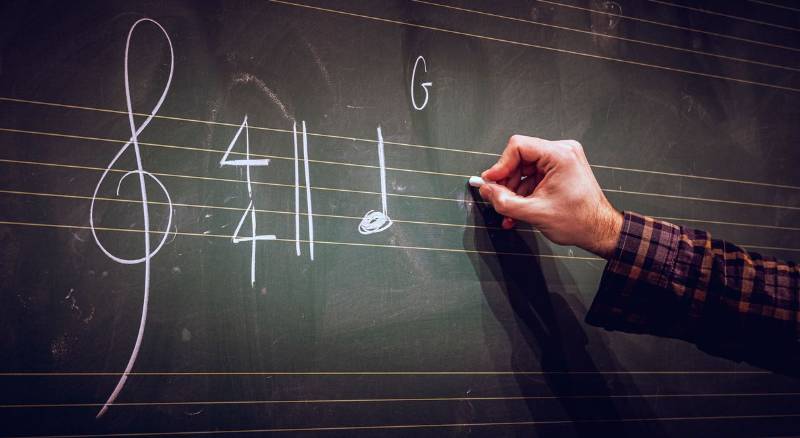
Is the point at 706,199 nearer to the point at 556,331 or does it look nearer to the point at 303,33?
the point at 556,331

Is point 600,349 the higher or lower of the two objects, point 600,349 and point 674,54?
the lower

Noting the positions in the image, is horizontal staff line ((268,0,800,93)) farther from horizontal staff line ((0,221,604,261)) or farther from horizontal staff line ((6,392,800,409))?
horizontal staff line ((6,392,800,409))

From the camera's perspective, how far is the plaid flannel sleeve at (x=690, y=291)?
791mm

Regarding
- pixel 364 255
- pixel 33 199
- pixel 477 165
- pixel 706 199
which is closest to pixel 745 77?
pixel 706 199

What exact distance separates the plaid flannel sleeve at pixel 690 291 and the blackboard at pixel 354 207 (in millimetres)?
133

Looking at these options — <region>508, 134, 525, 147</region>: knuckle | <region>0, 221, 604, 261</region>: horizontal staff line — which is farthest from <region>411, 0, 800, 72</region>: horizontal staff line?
<region>0, 221, 604, 261</region>: horizontal staff line

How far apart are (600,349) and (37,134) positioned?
3.61ft

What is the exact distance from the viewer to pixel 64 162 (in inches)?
27.9

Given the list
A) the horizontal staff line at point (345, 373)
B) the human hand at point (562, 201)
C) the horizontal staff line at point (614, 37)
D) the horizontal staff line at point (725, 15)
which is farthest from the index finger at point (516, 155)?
the horizontal staff line at point (725, 15)

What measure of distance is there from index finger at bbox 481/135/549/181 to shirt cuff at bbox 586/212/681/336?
0.20m

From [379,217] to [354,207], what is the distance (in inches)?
2.0

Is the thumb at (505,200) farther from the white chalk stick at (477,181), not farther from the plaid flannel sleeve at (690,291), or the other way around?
the plaid flannel sleeve at (690,291)

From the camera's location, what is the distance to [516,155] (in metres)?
0.83

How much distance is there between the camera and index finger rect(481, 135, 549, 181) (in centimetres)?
81
